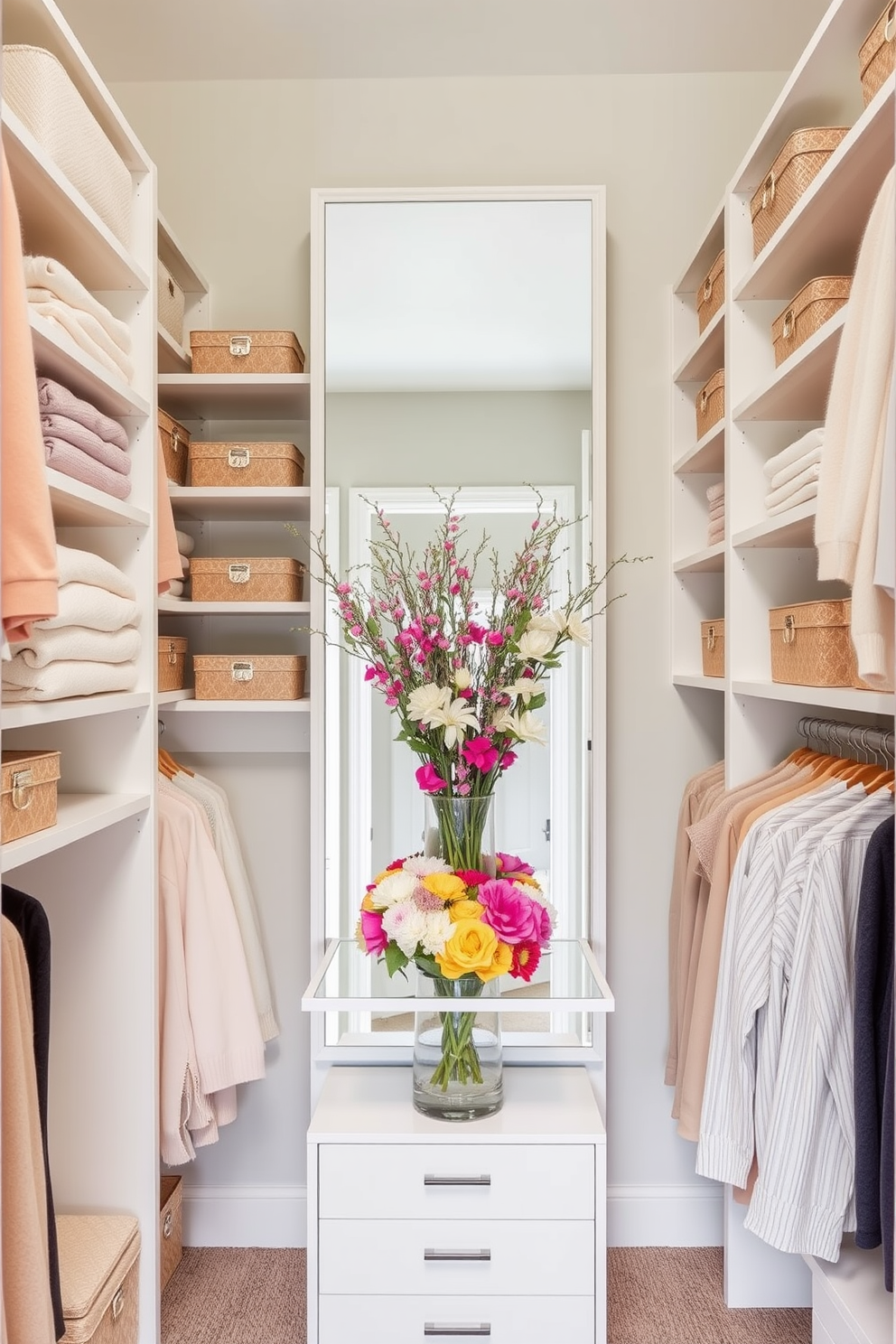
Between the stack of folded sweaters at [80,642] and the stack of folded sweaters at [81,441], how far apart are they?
5.7 inches

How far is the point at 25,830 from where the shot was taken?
1402 mm

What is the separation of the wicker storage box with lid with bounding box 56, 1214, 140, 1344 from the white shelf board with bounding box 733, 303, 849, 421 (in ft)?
6.51

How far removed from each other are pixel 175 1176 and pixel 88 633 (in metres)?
1.48

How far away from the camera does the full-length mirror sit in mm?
2240

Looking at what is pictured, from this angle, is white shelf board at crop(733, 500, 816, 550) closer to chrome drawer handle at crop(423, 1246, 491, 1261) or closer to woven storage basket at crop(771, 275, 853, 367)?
woven storage basket at crop(771, 275, 853, 367)

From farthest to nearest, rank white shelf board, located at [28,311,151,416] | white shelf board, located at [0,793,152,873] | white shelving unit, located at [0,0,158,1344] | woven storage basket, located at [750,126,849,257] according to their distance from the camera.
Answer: white shelving unit, located at [0,0,158,1344]
woven storage basket, located at [750,126,849,257]
white shelf board, located at [28,311,151,416]
white shelf board, located at [0,793,152,873]

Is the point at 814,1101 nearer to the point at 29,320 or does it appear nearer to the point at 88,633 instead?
the point at 88,633

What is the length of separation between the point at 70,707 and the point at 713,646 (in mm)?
1415

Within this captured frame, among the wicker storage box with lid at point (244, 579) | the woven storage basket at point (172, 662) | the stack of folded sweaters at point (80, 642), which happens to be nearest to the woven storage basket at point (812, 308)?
the wicker storage box with lid at point (244, 579)

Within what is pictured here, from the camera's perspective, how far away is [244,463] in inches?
89.7

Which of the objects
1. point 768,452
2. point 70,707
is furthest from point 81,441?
point 768,452

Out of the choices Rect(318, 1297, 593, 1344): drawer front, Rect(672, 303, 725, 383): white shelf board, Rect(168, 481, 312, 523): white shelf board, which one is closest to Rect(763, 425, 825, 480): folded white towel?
Rect(672, 303, 725, 383): white shelf board

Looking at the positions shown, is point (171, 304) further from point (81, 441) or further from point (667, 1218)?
point (667, 1218)

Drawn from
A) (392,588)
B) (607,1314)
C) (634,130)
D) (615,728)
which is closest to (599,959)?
(615,728)
